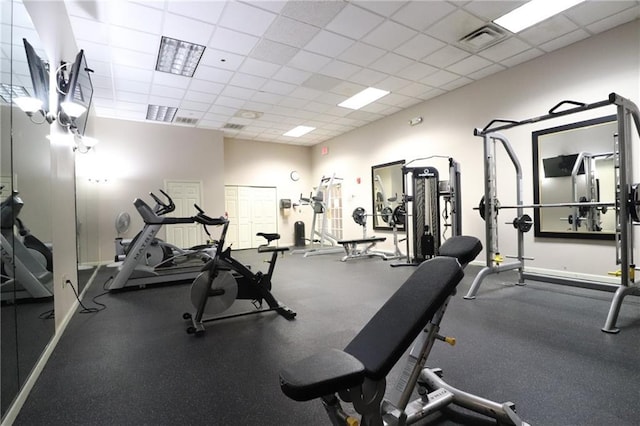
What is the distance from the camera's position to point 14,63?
1.80 m

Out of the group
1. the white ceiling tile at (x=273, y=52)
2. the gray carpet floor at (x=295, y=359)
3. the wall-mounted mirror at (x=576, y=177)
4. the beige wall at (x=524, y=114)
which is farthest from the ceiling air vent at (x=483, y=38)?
the gray carpet floor at (x=295, y=359)

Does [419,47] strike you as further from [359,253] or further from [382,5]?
[359,253]

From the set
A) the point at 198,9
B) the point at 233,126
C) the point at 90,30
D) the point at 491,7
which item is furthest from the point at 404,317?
the point at 233,126

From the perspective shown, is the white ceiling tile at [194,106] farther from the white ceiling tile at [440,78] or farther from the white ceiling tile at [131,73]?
the white ceiling tile at [440,78]

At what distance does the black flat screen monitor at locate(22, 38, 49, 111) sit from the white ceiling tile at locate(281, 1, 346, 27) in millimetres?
2368

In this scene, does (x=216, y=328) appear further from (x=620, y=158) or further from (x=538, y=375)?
(x=620, y=158)

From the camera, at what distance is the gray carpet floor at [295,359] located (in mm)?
1594

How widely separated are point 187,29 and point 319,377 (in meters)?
4.29

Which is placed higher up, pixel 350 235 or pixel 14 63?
pixel 14 63

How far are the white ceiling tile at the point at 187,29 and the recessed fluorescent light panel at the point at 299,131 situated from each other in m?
4.33

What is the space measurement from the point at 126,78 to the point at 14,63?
3748mm

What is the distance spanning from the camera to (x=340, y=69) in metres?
4.93

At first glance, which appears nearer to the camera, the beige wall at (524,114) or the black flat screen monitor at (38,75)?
the black flat screen monitor at (38,75)

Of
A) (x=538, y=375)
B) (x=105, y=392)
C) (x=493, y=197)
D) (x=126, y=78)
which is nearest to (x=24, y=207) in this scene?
(x=105, y=392)
